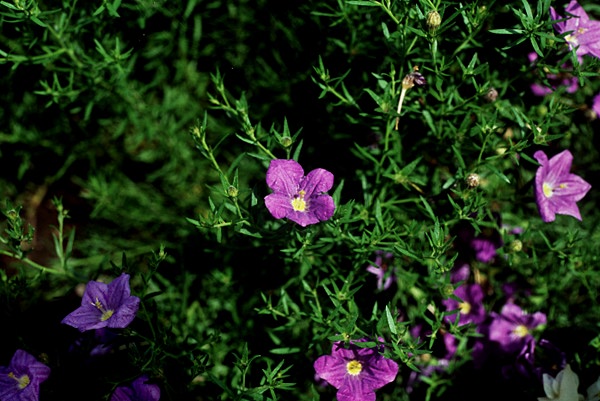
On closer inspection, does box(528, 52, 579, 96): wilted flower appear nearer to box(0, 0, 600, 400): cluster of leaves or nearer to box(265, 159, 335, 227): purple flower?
box(0, 0, 600, 400): cluster of leaves

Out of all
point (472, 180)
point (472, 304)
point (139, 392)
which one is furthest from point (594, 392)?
point (139, 392)

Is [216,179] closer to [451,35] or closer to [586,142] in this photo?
[451,35]

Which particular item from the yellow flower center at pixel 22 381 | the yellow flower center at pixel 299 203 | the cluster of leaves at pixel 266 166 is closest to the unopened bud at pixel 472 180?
the cluster of leaves at pixel 266 166

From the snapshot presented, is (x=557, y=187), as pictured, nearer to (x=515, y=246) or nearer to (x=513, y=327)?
(x=515, y=246)

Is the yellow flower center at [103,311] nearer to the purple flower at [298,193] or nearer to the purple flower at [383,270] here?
the purple flower at [298,193]

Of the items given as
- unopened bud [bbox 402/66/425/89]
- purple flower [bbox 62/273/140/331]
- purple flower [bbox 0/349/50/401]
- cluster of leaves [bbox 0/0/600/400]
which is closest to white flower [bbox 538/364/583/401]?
cluster of leaves [bbox 0/0/600/400]
